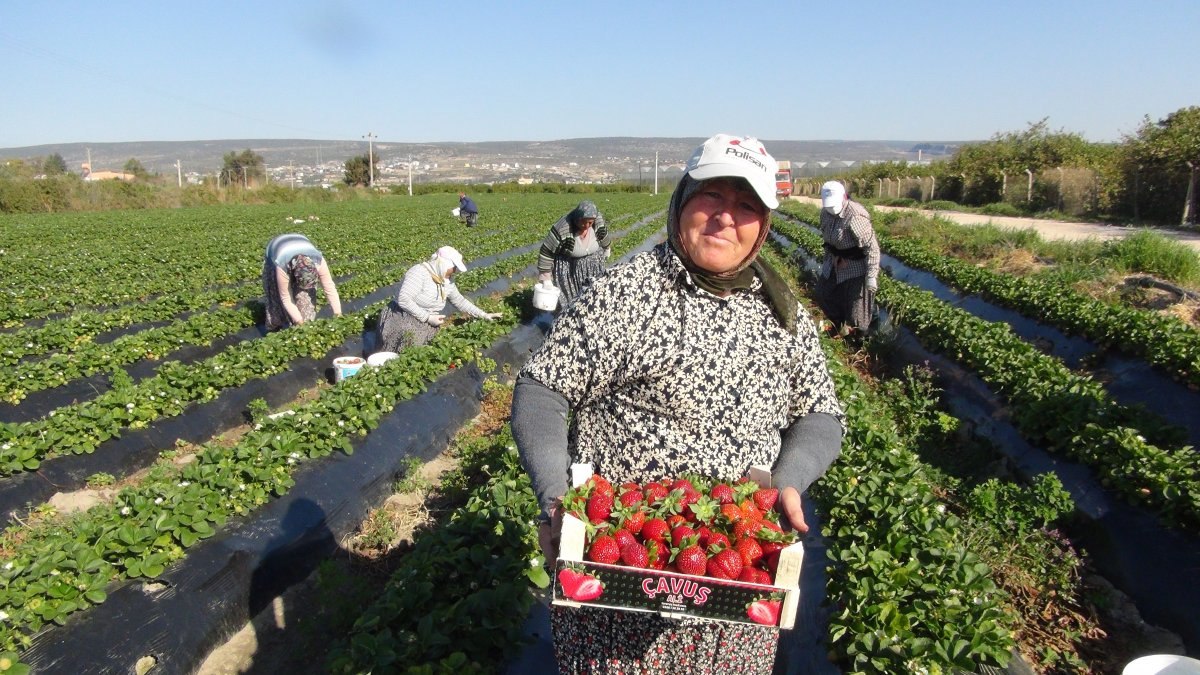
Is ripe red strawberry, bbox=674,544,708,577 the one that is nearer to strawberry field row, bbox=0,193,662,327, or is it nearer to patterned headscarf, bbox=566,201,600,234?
patterned headscarf, bbox=566,201,600,234

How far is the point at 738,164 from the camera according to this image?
1710 millimetres

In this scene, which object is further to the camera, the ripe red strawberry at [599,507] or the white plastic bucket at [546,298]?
the white plastic bucket at [546,298]

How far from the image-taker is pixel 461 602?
322cm

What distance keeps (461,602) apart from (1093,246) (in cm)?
1466

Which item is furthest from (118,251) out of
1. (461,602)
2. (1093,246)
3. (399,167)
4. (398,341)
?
(399,167)

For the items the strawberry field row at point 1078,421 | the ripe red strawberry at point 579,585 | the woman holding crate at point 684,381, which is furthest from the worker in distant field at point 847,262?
the ripe red strawberry at point 579,585

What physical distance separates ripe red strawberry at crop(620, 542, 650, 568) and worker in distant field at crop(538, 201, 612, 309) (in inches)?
291

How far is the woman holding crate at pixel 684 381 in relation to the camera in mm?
1799

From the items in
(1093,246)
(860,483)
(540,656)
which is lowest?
(540,656)

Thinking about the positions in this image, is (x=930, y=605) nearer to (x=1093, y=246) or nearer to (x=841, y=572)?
(x=841, y=572)

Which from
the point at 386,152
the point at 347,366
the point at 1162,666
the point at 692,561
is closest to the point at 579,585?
the point at 692,561

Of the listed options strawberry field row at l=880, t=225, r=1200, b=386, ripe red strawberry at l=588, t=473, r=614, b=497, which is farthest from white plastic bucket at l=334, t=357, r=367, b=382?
strawberry field row at l=880, t=225, r=1200, b=386

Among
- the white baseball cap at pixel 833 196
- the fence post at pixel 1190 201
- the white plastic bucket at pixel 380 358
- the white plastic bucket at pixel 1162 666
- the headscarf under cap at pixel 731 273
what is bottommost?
the white plastic bucket at pixel 1162 666

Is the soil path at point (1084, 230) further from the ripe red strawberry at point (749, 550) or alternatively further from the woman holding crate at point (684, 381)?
the ripe red strawberry at point (749, 550)
